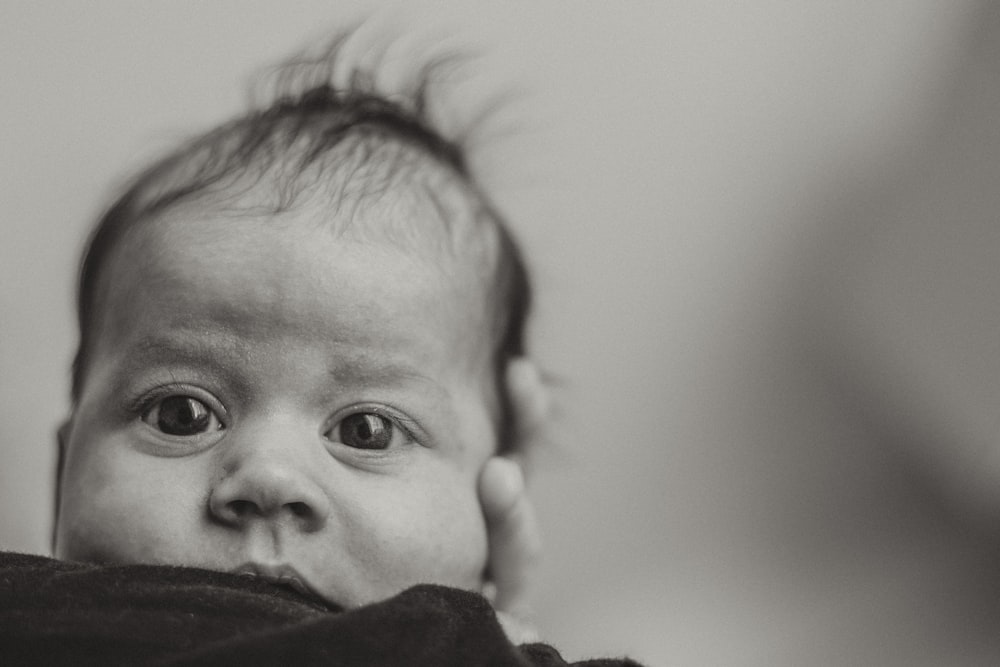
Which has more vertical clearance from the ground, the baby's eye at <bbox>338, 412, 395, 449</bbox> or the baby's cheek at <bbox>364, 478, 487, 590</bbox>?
the baby's eye at <bbox>338, 412, 395, 449</bbox>

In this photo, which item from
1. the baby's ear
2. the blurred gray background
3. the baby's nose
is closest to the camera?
the baby's nose

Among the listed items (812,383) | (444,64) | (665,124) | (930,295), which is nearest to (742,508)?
(812,383)

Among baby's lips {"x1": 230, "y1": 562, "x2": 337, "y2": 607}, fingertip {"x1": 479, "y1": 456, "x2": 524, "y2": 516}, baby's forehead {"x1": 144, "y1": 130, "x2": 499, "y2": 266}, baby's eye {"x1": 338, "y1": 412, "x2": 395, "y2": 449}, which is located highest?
baby's forehead {"x1": 144, "y1": 130, "x2": 499, "y2": 266}

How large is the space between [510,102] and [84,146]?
0.54m

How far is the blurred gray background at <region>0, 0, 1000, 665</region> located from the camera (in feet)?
4.49

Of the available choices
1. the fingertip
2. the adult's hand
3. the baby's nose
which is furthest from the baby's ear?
the baby's nose

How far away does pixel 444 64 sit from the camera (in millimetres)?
1377

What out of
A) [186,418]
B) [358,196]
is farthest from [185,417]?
[358,196]

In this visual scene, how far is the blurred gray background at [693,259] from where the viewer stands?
1.37 meters

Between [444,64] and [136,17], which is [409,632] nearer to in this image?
[444,64]

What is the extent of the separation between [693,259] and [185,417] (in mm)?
801

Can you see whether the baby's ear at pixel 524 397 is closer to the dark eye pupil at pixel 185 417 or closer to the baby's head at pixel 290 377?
the baby's head at pixel 290 377

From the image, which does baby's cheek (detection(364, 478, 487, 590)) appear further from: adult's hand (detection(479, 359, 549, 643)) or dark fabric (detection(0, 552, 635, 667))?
dark fabric (detection(0, 552, 635, 667))

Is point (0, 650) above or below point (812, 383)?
below
